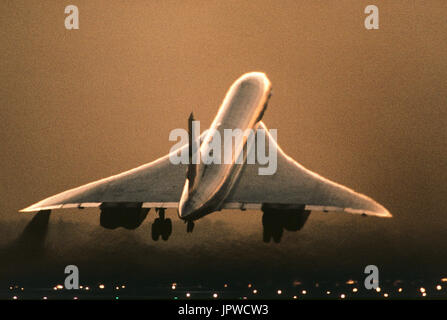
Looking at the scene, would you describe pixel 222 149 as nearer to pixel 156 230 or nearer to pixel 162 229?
pixel 162 229

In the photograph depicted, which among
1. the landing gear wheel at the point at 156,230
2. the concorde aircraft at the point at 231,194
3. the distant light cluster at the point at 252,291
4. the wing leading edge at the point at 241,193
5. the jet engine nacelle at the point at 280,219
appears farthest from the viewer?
the distant light cluster at the point at 252,291

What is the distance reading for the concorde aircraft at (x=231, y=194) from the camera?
25391 millimetres

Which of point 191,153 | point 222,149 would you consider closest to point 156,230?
point 222,149

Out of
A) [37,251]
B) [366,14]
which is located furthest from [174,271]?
[366,14]

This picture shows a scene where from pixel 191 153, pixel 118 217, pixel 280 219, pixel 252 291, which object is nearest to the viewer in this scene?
pixel 191 153

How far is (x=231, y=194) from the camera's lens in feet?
85.7

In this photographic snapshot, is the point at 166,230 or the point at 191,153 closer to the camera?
the point at 191,153

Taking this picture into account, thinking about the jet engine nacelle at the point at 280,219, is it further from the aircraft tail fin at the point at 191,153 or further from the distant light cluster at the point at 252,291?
the distant light cluster at the point at 252,291

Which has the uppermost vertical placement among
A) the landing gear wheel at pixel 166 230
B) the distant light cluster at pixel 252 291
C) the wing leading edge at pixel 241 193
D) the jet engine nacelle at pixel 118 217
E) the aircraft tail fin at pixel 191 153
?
the aircraft tail fin at pixel 191 153

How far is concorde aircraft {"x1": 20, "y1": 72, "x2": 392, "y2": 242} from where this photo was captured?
25.4m

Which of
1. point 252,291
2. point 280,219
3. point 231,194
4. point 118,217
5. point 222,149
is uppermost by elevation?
point 222,149

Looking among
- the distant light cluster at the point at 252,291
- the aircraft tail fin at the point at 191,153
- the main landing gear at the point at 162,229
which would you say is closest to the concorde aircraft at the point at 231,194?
the main landing gear at the point at 162,229
